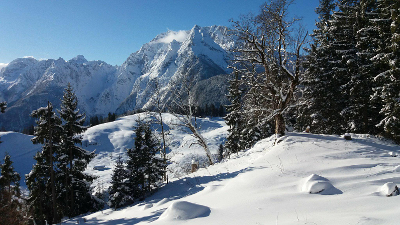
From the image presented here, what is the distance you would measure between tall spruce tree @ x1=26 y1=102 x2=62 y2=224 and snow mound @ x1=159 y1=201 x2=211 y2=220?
13693 mm

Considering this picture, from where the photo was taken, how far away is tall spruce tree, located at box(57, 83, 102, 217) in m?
18.4

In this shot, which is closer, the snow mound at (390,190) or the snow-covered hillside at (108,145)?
the snow mound at (390,190)

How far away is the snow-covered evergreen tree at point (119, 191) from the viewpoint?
52.3 feet

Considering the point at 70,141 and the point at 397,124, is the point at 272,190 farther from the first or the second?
the point at 70,141

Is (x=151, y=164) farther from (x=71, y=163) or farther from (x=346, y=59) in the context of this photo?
(x=346, y=59)

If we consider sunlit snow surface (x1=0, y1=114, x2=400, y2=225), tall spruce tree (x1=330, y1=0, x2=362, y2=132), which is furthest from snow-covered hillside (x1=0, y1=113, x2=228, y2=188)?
sunlit snow surface (x1=0, y1=114, x2=400, y2=225)

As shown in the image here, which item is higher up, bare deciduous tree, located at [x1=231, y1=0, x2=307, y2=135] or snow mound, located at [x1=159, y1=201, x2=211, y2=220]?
bare deciduous tree, located at [x1=231, y1=0, x2=307, y2=135]

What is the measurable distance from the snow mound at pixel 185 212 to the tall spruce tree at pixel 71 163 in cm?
1559

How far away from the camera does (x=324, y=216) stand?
4215 mm

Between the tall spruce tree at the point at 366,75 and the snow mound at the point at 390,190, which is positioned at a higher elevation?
the tall spruce tree at the point at 366,75

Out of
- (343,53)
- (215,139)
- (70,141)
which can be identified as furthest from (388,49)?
(215,139)

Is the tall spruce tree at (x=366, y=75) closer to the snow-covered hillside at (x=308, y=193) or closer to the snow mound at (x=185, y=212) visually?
the snow-covered hillside at (x=308, y=193)

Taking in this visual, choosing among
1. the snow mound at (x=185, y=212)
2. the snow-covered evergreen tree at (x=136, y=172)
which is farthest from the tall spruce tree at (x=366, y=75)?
the snow-covered evergreen tree at (x=136, y=172)

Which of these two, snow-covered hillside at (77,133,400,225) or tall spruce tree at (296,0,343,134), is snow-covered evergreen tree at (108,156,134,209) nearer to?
snow-covered hillside at (77,133,400,225)
